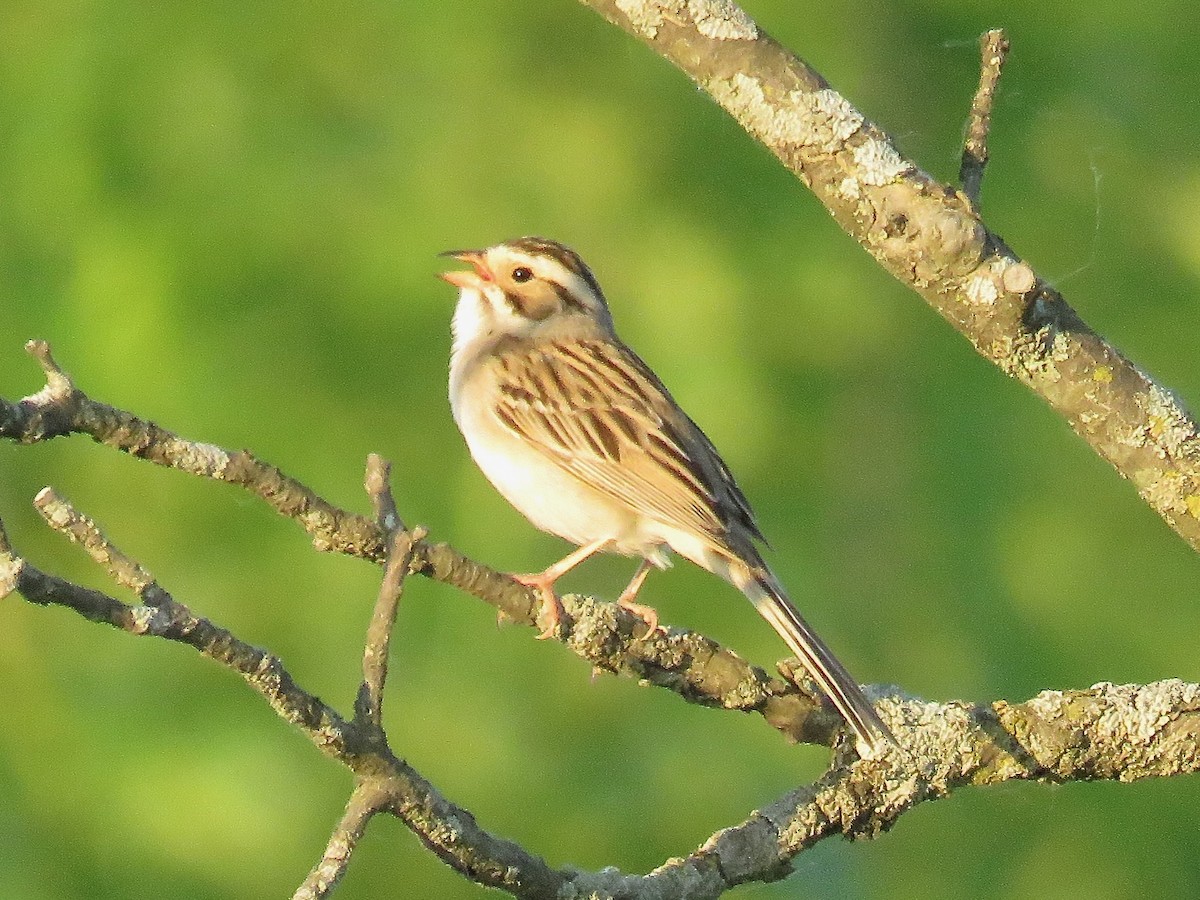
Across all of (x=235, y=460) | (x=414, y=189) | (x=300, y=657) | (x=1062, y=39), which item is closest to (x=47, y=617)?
(x=300, y=657)

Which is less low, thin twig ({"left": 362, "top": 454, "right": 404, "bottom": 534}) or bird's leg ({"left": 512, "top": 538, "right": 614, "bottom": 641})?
bird's leg ({"left": 512, "top": 538, "right": 614, "bottom": 641})

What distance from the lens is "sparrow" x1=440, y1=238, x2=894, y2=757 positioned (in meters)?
5.24

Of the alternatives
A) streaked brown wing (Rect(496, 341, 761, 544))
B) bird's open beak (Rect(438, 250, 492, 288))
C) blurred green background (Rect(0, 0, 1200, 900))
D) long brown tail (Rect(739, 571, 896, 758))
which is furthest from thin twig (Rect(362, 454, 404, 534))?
blurred green background (Rect(0, 0, 1200, 900))

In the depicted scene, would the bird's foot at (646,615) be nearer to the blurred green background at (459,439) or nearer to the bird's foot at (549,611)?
the bird's foot at (549,611)

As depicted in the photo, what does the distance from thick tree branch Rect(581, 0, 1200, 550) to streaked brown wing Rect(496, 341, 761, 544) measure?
1533 mm

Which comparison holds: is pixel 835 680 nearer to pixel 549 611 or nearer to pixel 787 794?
pixel 787 794

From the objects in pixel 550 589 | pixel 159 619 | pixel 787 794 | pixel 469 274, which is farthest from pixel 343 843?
pixel 469 274

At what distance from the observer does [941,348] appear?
9.67m

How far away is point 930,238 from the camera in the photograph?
3.60m

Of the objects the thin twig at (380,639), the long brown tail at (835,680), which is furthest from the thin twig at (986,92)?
the thin twig at (380,639)

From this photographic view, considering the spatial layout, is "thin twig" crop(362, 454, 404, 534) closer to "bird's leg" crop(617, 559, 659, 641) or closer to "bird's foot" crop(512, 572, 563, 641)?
"bird's foot" crop(512, 572, 563, 641)

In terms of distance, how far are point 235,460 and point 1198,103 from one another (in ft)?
25.7

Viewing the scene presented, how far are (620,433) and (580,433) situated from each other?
0.38 ft

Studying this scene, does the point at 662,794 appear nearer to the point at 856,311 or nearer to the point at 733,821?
the point at 733,821
